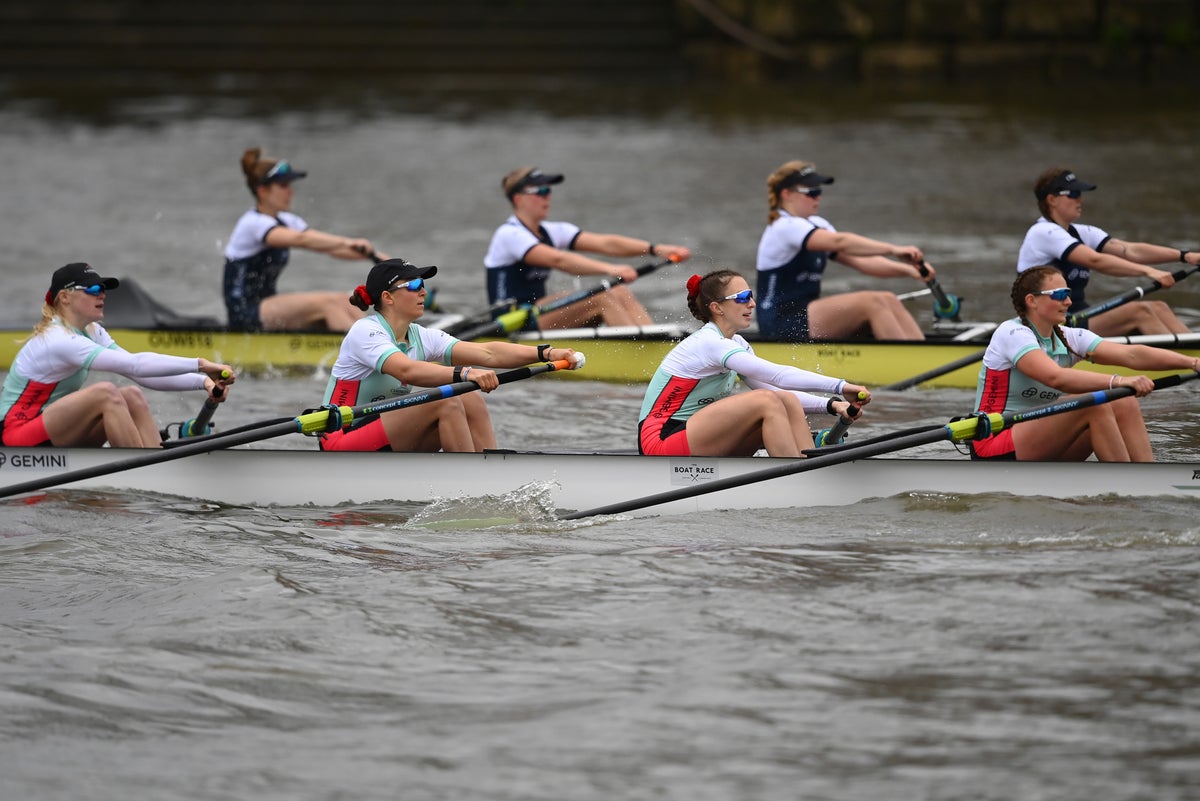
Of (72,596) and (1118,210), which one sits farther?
(1118,210)

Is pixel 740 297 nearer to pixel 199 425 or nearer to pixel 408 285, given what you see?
pixel 408 285

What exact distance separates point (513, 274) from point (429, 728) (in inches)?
258

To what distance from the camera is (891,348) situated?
442 inches

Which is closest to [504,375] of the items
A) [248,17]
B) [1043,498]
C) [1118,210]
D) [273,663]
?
[273,663]

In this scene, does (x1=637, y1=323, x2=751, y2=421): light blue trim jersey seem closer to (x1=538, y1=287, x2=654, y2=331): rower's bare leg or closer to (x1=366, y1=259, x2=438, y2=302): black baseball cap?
(x1=366, y1=259, x2=438, y2=302): black baseball cap

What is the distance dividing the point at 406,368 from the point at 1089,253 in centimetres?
487

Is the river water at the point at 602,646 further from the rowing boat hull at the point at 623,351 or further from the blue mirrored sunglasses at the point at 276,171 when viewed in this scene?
the blue mirrored sunglasses at the point at 276,171

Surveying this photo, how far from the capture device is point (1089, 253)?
10750mm

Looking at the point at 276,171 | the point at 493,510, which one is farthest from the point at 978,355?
the point at 276,171

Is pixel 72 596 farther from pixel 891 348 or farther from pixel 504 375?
pixel 891 348

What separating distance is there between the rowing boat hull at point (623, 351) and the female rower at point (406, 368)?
9.85 ft

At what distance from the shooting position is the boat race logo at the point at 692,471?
26.0 ft

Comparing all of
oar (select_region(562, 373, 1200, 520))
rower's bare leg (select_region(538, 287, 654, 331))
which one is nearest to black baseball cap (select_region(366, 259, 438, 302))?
oar (select_region(562, 373, 1200, 520))

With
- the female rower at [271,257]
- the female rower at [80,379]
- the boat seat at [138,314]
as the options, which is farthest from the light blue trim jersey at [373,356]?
the boat seat at [138,314]
